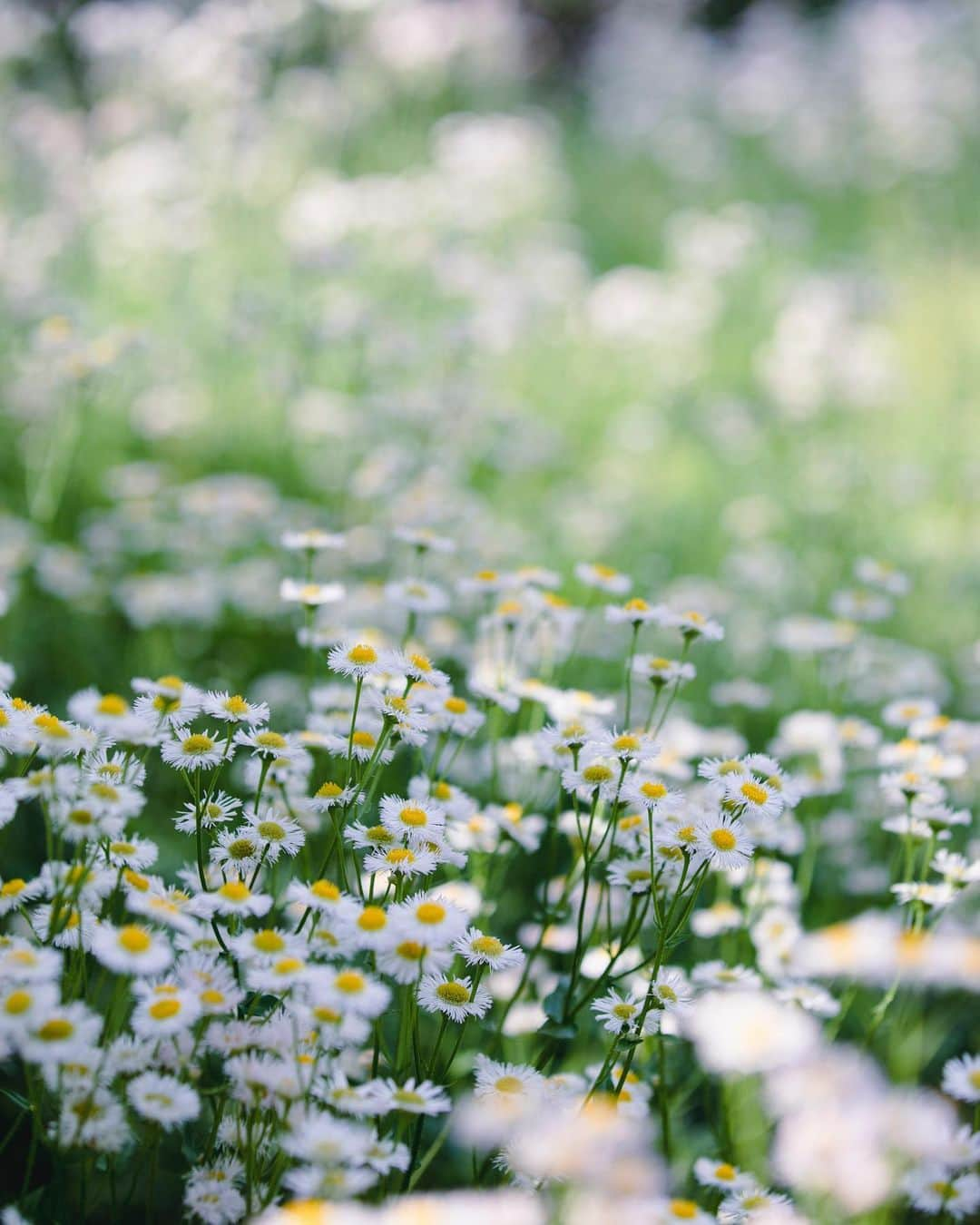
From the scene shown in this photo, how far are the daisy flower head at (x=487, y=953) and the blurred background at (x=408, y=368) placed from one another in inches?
47.2

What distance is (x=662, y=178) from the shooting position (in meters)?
9.13

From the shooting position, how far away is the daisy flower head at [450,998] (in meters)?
1.42

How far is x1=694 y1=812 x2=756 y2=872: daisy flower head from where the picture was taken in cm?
151

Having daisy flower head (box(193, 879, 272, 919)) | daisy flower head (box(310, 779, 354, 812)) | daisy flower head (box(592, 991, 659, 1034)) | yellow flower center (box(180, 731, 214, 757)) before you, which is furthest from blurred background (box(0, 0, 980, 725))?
daisy flower head (box(193, 879, 272, 919))

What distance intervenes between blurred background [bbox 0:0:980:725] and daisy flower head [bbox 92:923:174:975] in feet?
5.22

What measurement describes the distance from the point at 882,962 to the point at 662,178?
29.0 ft

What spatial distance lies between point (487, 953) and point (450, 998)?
0.08 m

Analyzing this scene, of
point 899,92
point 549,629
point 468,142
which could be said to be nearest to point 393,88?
point 468,142

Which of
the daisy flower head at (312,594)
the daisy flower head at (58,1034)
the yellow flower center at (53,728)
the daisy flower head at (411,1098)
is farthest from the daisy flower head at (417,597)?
the daisy flower head at (58,1034)

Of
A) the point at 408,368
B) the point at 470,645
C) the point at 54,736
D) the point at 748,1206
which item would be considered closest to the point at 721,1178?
the point at 748,1206

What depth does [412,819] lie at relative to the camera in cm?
153

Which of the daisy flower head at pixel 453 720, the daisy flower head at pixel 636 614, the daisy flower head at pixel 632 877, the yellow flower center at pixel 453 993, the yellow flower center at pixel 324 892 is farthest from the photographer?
the daisy flower head at pixel 636 614

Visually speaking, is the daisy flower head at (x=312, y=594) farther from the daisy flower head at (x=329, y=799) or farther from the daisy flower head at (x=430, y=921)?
the daisy flower head at (x=430, y=921)

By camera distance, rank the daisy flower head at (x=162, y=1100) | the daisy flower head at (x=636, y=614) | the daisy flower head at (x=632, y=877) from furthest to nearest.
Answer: the daisy flower head at (x=636, y=614) → the daisy flower head at (x=632, y=877) → the daisy flower head at (x=162, y=1100)
